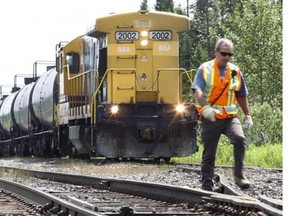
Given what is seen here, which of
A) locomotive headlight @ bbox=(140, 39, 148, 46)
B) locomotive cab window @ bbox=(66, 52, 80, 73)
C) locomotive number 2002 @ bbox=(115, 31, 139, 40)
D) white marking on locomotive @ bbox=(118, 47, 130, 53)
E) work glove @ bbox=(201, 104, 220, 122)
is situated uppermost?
locomotive number 2002 @ bbox=(115, 31, 139, 40)

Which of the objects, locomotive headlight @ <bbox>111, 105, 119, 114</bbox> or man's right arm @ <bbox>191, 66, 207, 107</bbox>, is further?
locomotive headlight @ <bbox>111, 105, 119, 114</bbox>

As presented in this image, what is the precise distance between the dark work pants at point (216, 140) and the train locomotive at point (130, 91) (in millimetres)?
8413

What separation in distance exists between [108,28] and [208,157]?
9640mm

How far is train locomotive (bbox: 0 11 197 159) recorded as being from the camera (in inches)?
653

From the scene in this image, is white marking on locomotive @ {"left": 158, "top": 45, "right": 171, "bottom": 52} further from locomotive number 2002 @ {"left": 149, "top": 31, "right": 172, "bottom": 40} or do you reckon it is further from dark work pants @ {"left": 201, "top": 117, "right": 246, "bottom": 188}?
dark work pants @ {"left": 201, "top": 117, "right": 246, "bottom": 188}

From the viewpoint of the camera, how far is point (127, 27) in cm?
1752

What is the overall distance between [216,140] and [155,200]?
3.12 feet

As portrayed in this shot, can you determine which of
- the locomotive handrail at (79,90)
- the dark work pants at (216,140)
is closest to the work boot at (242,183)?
the dark work pants at (216,140)

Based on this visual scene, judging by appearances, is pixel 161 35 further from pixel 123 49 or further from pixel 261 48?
pixel 261 48

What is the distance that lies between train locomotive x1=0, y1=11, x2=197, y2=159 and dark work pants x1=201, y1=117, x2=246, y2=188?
8413 mm

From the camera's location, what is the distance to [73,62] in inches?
771

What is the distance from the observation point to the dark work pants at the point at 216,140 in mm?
7699

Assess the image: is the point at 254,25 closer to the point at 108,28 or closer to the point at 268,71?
the point at 268,71

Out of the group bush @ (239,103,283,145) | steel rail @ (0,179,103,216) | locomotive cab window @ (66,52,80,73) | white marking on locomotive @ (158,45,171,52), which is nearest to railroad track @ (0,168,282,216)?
steel rail @ (0,179,103,216)
